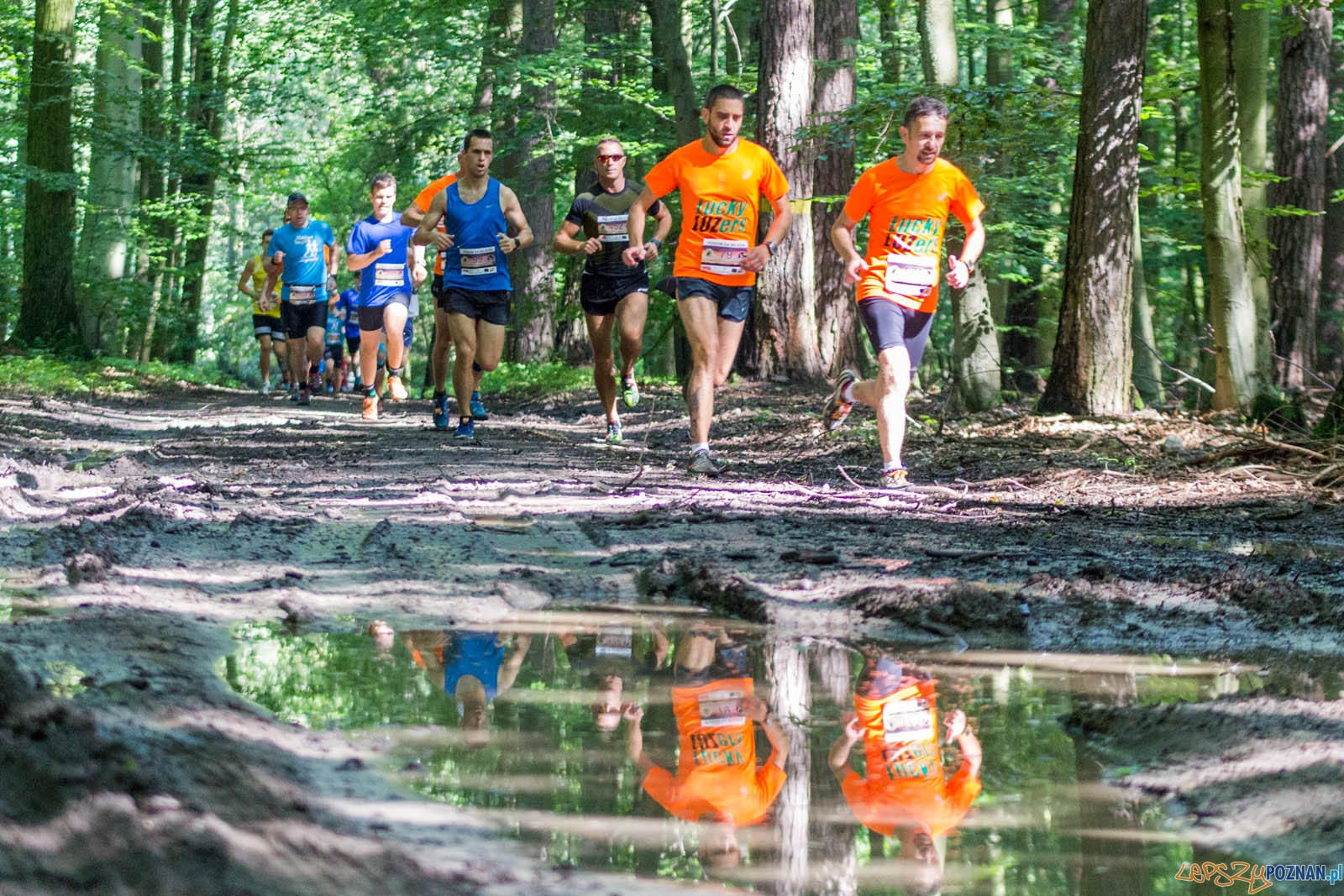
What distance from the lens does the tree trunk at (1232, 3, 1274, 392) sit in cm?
1148

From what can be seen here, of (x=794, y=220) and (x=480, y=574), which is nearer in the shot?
(x=480, y=574)

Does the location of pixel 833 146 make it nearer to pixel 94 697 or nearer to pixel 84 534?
pixel 84 534

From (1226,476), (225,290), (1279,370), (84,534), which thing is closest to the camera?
(84,534)

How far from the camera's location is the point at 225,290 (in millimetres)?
53781

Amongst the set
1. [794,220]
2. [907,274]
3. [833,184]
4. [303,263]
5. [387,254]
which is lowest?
[907,274]

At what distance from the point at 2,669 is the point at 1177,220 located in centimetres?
2343

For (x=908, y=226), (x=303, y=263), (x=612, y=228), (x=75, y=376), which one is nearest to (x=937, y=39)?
(x=612, y=228)

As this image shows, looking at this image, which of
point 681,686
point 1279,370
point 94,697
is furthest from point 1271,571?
point 1279,370

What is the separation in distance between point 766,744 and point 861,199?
5.43m

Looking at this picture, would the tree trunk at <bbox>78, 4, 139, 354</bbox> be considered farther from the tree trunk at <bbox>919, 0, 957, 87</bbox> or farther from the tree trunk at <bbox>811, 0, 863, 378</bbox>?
the tree trunk at <bbox>919, 0, 957, 87</bbox>

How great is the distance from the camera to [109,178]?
84.5 feet

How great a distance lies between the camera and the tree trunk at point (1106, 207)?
10422mm

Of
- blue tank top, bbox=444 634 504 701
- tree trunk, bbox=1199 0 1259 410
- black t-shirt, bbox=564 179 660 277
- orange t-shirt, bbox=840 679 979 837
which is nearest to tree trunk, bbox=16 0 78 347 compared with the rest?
black t-shirt, bbox=564 179 660 277

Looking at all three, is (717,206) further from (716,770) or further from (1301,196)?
(1301,196)
